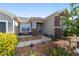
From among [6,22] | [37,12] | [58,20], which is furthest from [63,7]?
[6,22]

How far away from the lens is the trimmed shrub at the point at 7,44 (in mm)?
3855

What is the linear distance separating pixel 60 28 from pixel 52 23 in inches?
8.3

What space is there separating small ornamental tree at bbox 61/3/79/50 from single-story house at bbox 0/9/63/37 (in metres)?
0.10

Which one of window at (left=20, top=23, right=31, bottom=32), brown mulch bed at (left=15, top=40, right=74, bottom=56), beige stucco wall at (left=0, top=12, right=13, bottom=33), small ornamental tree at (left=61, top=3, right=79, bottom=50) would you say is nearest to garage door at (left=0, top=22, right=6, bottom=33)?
beige stucco wall at (left=0, top=12, right=13, bottom=33)

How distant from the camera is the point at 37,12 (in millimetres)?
3906

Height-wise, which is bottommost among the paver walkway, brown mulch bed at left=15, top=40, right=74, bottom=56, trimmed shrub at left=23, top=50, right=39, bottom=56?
trimmed shrub at left=23, top=50, right=39, bottom=56

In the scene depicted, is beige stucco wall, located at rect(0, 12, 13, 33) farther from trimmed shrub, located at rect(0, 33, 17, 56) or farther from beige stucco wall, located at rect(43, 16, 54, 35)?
beige stucco wall, located at rect(43, 16, 54, 35)

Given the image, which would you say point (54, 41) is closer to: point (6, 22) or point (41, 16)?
point (41, 16)

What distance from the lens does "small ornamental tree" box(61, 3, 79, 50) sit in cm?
379

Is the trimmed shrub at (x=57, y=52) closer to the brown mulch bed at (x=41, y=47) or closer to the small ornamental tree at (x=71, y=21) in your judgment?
the brown mulch bed at (x=41, y=47)

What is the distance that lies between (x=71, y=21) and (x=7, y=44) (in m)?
1.41

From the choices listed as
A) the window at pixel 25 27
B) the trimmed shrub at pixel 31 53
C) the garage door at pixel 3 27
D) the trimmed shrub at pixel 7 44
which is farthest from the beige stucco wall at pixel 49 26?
the garage door at pixel 3 27

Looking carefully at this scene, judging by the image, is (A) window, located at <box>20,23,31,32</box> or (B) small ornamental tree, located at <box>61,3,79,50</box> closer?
(B) small ornamental tree, located at <box>61,3,79,50</box>

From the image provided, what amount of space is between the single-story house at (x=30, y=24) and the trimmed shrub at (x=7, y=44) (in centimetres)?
10
